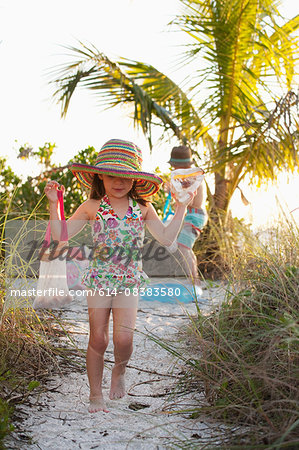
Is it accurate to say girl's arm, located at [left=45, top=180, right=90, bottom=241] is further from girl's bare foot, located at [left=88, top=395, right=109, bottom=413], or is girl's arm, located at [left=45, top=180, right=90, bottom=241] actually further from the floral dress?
girl's bare foot, located at [left=88, top=395, right=109, bottom=413]

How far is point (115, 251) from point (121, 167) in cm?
47

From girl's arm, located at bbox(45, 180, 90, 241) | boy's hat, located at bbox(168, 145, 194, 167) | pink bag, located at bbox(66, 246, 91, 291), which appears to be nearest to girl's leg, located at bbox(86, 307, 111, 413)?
girl's arm, located at bbox(45, 180, 90, 241)

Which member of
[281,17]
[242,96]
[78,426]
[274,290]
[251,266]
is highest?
[281,17]

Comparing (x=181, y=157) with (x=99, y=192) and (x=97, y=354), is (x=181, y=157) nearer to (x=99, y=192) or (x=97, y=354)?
(x=99, y=192)

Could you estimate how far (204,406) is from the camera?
→ 2.10m

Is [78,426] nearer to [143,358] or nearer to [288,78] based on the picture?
[143,358]

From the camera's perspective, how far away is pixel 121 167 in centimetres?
255

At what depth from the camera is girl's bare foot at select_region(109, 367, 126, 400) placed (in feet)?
8.20

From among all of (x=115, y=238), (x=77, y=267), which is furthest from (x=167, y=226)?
(x=77, y=267)

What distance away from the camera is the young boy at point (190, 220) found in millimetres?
5238

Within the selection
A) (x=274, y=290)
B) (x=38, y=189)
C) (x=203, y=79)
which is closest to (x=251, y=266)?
(x=274, y=290)

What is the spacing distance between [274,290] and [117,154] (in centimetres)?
114

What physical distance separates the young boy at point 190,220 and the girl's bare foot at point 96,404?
294cm

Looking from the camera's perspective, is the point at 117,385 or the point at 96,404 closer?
the point at 96,404
